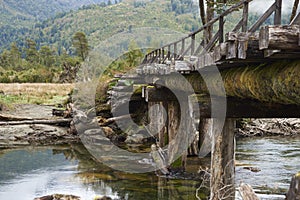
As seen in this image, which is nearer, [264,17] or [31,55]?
[264,17]

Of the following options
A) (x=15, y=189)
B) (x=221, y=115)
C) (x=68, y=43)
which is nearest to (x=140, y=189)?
(x=15, y=189)

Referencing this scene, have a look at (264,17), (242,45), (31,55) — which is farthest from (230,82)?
(31,55)

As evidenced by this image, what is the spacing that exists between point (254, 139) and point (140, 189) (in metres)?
8.46

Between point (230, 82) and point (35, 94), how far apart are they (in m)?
25.4

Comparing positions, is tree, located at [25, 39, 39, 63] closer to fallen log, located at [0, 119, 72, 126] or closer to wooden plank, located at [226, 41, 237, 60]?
fallen log, located at [0, 119, 72, 126]

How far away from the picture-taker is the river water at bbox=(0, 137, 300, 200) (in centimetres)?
948

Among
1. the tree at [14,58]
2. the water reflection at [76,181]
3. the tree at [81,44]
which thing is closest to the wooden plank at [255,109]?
the water reflection at [76,181]

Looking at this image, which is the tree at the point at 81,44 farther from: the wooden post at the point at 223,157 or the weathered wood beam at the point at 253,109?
the weathered wood beam at the point at 253,109

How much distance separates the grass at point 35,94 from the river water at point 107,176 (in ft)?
33.4

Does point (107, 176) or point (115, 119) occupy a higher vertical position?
point (115, 119)

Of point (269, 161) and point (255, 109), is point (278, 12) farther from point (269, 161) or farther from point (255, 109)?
point (269, 161)

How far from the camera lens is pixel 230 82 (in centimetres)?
553

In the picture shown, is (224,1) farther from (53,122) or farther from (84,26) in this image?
(84,26)

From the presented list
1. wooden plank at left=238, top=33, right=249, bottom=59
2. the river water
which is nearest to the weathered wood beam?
wooden plank at left=238, top=33, right=249, bottom=59
